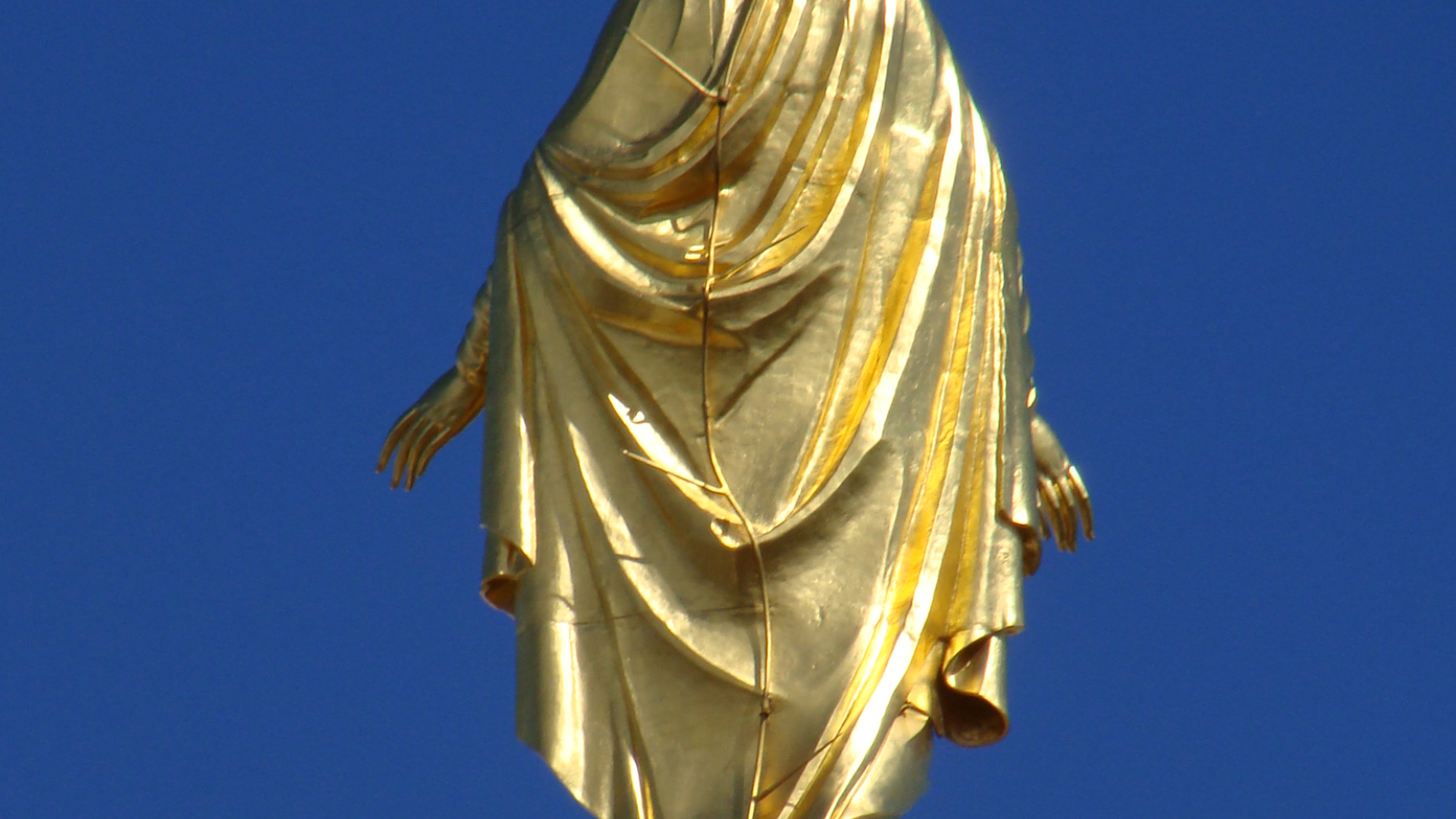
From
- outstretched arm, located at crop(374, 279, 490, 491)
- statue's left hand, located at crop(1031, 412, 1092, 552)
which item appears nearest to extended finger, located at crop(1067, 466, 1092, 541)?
statue's left hand, located at crop(1031, 412, 1092, 552)

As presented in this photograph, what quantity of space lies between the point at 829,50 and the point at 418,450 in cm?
173

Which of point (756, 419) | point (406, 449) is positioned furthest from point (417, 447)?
point (756, 419)

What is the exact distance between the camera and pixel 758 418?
1163 cm

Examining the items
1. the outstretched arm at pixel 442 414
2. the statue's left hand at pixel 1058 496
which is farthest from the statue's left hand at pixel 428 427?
the statue's left hand at pixel 1058 496

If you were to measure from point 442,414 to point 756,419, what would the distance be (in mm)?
1150

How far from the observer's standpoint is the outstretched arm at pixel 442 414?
12.2 metres

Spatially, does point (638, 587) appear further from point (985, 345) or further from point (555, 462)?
point (985, 345)

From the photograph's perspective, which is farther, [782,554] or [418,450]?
[418,450]

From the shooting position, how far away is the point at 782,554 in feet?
37.6

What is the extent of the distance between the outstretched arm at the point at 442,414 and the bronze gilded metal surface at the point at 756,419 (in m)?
0.01

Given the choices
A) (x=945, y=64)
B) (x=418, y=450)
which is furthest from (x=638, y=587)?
(x=945, y=64)

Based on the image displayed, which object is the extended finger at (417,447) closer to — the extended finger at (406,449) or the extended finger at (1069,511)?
the extended finger at (406,449)

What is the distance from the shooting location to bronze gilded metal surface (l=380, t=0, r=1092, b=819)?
11.4 metres

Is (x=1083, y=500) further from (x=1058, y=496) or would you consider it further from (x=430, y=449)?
(x=430, y=449)
